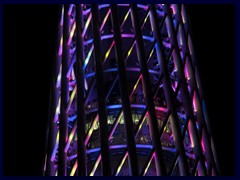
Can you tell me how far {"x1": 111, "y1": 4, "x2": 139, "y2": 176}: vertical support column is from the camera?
770 inches

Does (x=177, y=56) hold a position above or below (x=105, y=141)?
above

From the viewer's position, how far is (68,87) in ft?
77.8

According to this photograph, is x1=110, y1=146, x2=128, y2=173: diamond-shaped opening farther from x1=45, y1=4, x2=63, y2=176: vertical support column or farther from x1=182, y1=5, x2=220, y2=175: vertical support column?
x1=182, y1=5, x2=220, y2=175: vertical support column

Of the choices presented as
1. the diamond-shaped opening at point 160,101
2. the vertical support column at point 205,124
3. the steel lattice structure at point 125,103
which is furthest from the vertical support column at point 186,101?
the diamond-shaped opening at point 160,101

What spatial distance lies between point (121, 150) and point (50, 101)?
4.34m

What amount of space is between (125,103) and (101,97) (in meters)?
1.03

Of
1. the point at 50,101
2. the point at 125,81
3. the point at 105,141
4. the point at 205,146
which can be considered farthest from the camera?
the point at 50,101

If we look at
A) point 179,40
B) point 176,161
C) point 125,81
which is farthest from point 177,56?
point 176,161

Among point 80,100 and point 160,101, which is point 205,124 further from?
point 80,100

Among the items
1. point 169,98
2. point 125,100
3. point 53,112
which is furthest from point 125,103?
point 53,112

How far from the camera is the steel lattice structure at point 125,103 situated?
20875 millimetres

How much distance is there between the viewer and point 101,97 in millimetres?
21297

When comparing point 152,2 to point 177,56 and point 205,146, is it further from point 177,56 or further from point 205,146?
point 205,146

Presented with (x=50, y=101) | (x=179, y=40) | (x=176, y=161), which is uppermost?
(x=179, y=40)
